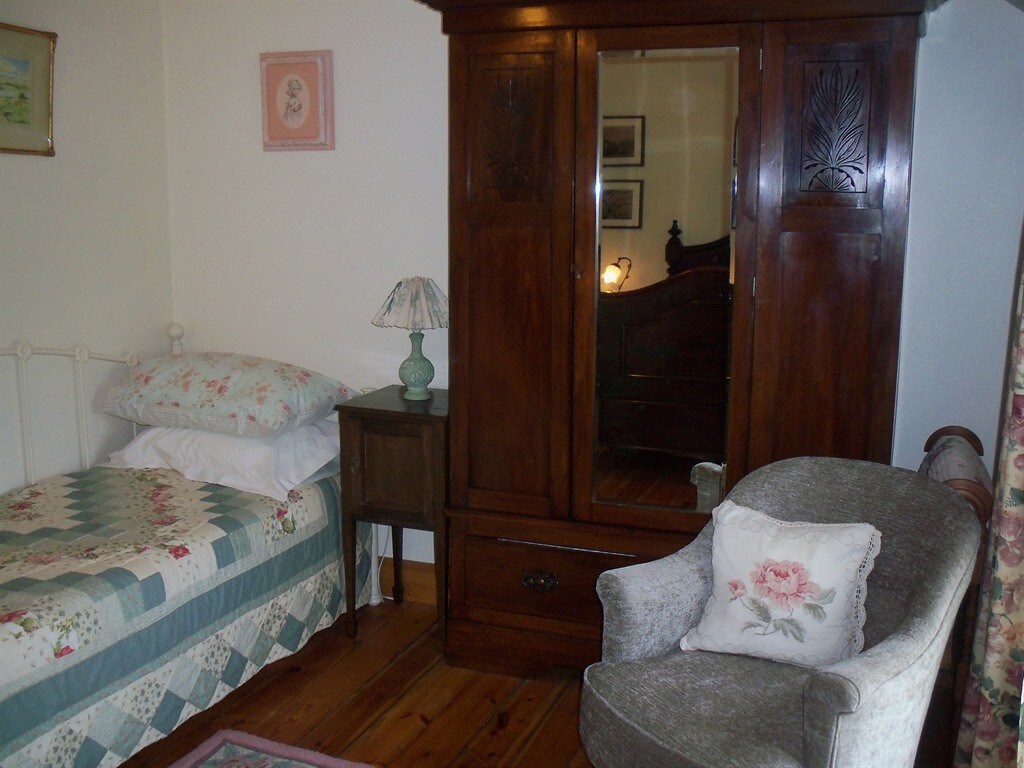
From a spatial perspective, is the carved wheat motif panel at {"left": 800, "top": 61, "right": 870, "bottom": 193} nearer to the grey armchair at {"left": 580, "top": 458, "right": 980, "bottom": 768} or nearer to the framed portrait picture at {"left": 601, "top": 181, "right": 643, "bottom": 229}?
the framed portrait picture at {"left": 601, "top": 181, "right": 643, "bottom": 229}

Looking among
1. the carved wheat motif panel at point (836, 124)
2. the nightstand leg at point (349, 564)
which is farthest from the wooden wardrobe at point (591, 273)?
the nightstand leg at point (349, 564)

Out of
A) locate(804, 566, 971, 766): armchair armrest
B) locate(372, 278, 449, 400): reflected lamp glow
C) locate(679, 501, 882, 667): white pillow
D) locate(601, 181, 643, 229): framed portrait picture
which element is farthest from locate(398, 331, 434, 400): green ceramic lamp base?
locate(804, 566, 971, 766): armchair armrest

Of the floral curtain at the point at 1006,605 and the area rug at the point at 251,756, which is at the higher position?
the floral curtain at the point at 1006,605

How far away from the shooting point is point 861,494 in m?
2.16

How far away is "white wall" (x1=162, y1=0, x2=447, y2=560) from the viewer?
10.2ft

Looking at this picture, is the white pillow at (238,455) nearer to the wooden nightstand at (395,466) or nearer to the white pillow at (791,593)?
the wooden nightstand at (395,466)

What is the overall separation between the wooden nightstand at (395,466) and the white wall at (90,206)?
0.97m

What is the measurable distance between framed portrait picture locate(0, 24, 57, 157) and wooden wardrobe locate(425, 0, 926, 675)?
129 cm

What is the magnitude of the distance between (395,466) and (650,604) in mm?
1080

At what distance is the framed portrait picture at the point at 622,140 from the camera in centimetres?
239

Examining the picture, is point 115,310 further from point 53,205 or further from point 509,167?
point 509,167

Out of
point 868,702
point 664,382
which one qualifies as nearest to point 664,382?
point 664,382

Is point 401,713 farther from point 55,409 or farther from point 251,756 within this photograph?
point 55,409

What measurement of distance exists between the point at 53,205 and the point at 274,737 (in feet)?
5.84
